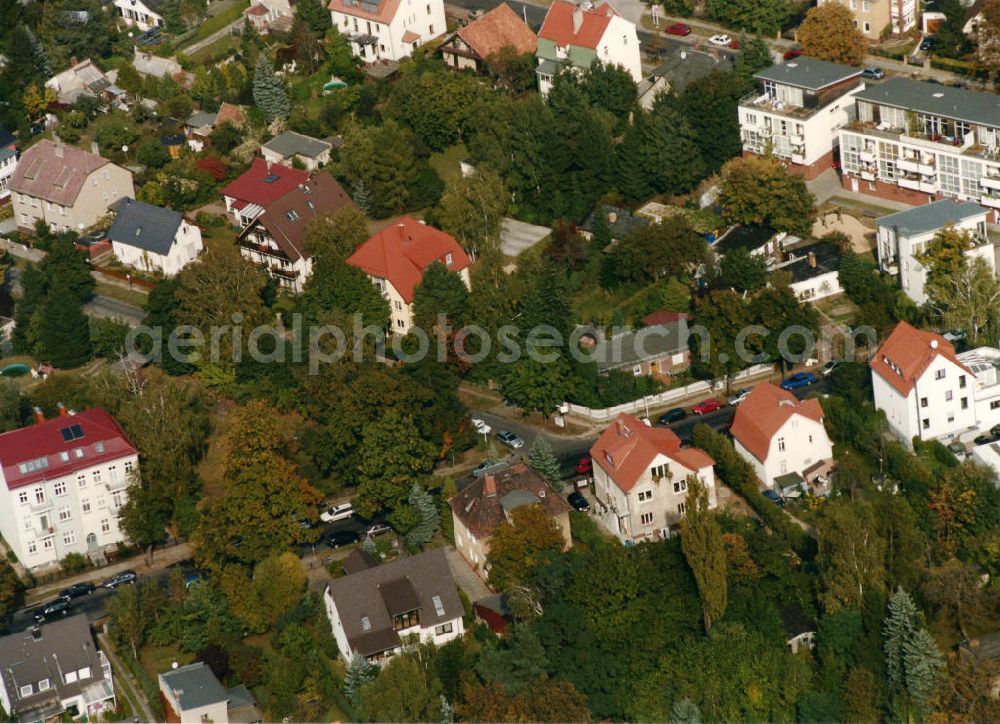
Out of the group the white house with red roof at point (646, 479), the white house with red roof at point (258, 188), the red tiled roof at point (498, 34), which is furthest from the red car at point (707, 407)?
the red tiled roof at point (498, 34)

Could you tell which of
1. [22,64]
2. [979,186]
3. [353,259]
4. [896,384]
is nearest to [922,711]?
[896,384]

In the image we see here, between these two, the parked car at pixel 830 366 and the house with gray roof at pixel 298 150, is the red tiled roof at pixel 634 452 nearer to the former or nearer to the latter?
the parked car at pixel 830 366

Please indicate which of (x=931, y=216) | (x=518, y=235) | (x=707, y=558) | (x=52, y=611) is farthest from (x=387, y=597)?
(x=931, y=216)

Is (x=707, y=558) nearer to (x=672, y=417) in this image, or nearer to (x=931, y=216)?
(x=672, y=417)

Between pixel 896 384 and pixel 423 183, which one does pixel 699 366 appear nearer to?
pixel 896 384

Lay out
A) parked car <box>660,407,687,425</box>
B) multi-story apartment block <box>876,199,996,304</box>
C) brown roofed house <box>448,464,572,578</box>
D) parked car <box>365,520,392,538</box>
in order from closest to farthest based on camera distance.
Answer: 1. brown roofed house <box>448,464,572,578</box>
2. parked car <box>365,520,392,538</box>
3. parked car <box>660,407,687,425</box>
4. multi-story apartment block <box>876,199,996,304</box>

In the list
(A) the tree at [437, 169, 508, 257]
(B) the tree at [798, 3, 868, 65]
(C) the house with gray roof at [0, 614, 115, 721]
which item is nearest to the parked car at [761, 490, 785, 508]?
(A) the tree at [437, 169, 508, 257]

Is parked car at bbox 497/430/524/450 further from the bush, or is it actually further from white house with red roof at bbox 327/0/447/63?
white house with red roof at bbox 327/0/447/63

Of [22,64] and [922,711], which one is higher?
[22,64]
